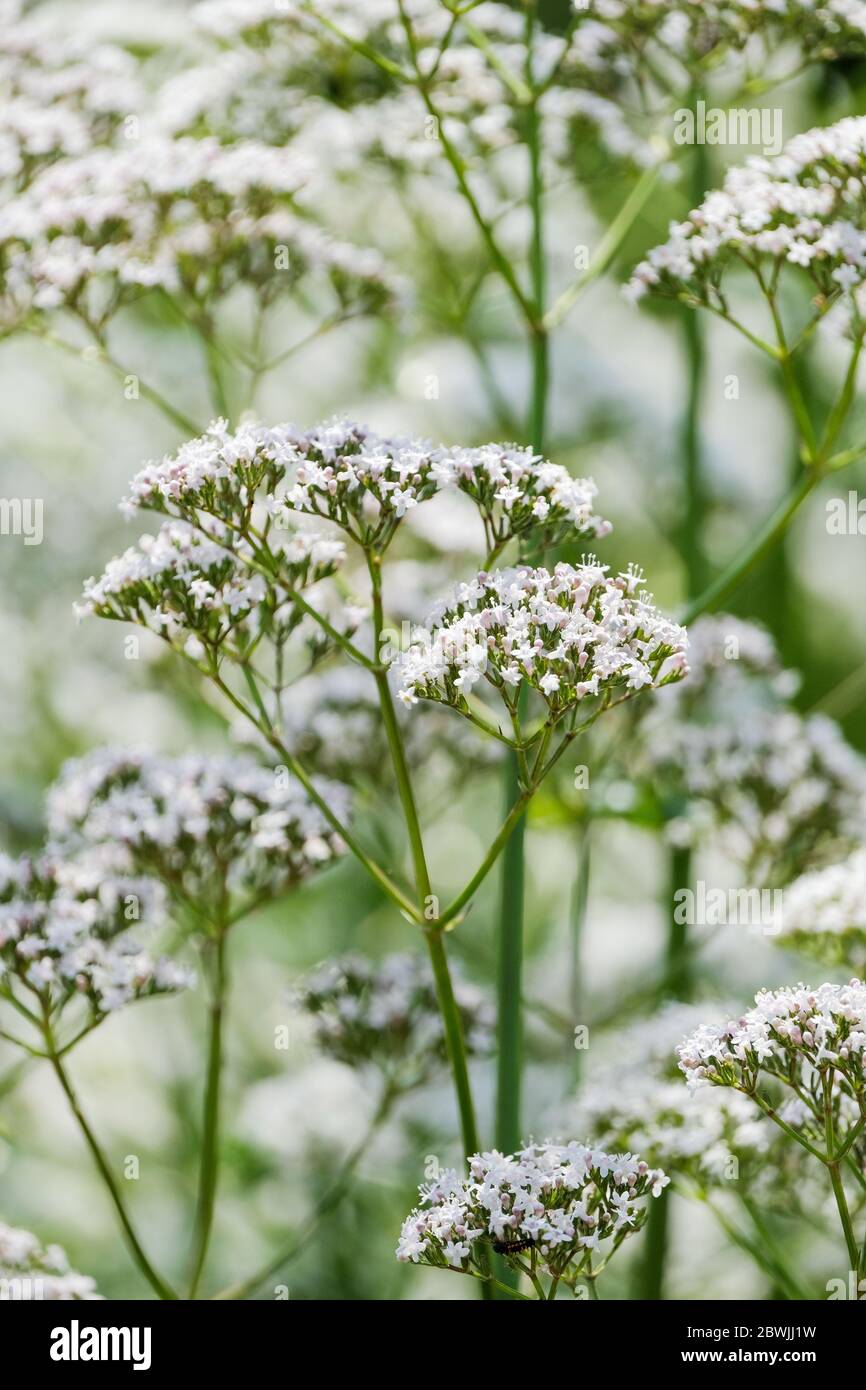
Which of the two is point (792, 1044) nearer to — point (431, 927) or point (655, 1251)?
point (431, 927)

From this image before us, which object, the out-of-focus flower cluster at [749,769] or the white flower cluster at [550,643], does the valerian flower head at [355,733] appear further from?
the white flower cluster at [550,643]

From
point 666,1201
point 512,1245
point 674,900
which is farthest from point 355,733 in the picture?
point 512,1245

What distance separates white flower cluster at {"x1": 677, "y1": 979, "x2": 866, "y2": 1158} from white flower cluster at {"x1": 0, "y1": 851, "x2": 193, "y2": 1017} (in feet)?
3.46

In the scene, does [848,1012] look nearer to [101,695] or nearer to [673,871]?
[673,871]

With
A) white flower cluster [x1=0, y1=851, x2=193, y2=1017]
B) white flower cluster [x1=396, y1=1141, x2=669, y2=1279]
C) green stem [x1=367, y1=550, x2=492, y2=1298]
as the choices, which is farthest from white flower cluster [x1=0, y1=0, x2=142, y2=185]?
white flower cluster [x1=396, y1=1141, x2=669, y2=1279]

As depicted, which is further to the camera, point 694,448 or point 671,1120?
point 694,448

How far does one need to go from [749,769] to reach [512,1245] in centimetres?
186

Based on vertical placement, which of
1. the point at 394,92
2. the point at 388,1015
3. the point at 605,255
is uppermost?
the point at 394,92

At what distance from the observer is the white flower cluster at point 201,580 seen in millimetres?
2586

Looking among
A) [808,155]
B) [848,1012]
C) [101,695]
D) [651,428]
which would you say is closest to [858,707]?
[651,428]

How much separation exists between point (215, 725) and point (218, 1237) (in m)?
1.83

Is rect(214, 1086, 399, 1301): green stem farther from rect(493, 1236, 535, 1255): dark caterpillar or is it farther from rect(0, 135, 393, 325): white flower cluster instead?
rect(0, 135, 393, 325): white flower cluster

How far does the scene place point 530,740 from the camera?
238 centimetres

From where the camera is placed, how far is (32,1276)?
9.09ft
